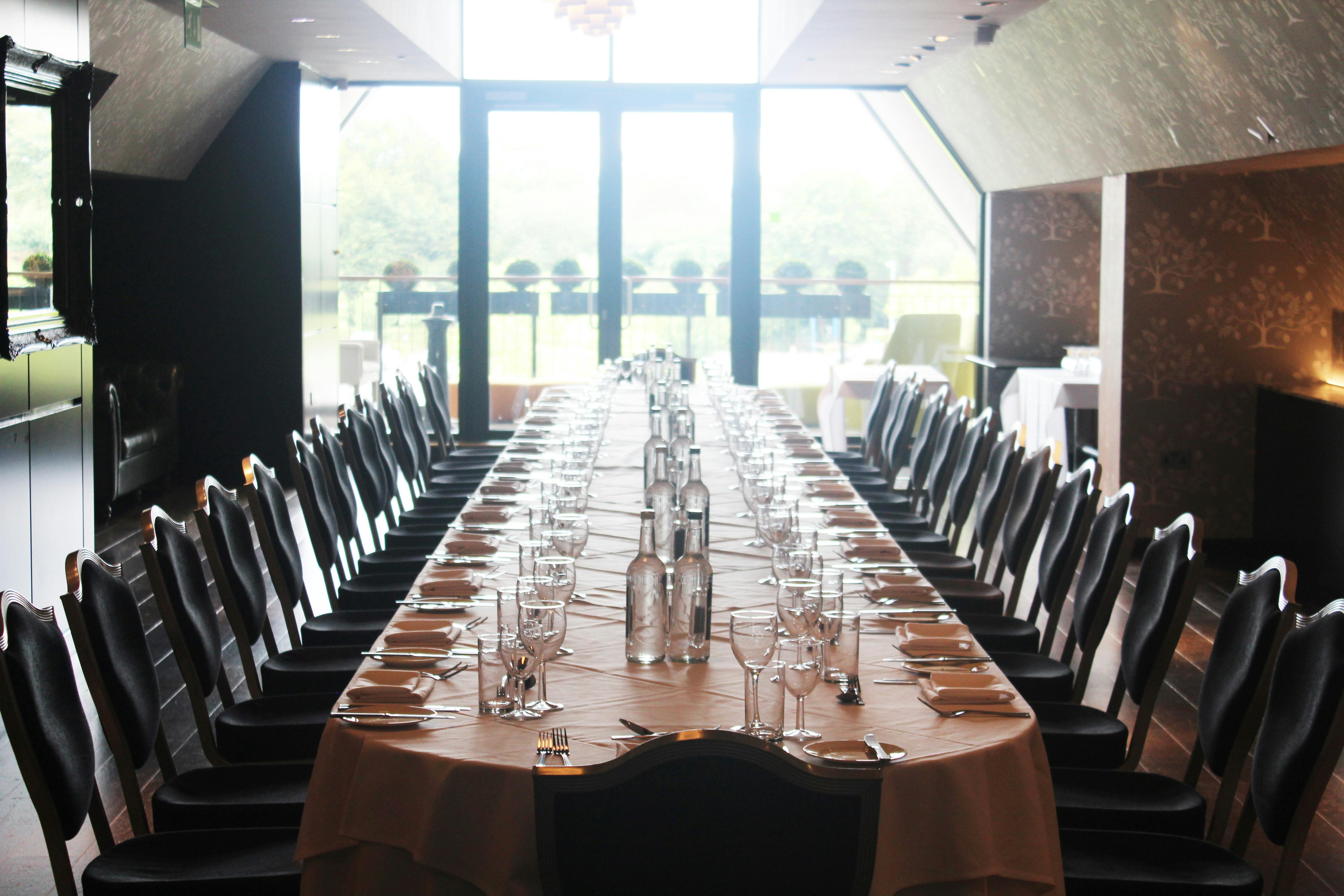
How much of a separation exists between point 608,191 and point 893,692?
8.49 meters

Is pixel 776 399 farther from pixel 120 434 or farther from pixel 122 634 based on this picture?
pixel 122 634

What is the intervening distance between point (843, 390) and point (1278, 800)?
25.3 feet

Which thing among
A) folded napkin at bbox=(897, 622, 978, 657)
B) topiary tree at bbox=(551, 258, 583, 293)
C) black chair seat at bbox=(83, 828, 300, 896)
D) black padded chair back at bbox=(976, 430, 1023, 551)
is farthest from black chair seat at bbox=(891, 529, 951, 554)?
topiary tree at bbox=(551, 258, 583, 293)

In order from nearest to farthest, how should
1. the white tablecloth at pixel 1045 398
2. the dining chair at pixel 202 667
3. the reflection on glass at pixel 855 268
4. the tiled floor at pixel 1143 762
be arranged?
the dining chair at pixel 202 667 → the tiled floor at pixel 1143 762 → the white tablecloth at pixel 1045 398 → the reflection on glass at pixel 855 268

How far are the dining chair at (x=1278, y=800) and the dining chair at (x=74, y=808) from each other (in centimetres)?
150

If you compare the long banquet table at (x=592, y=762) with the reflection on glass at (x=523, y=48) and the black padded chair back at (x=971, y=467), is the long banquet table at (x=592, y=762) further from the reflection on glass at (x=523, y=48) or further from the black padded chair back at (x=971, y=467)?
the reflection on glass at (x=523, y=48)

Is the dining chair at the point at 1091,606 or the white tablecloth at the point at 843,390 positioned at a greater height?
the white tablecloth at the point at 843,390

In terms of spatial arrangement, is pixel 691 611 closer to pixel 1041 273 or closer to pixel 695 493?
pixel 695 493

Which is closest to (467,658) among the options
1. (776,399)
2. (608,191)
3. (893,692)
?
(893,692)

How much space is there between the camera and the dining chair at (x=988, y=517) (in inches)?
193

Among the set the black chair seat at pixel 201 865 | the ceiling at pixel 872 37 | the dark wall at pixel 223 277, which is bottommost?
the black chair seat at pixel 201 865

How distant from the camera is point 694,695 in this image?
8.27 ft

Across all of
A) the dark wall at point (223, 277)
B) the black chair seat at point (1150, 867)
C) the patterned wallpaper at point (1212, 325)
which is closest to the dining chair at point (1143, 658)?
the black chair seat at point (1150, 867)

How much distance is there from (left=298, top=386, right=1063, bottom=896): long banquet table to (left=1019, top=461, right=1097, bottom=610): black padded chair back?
159 centimetres
